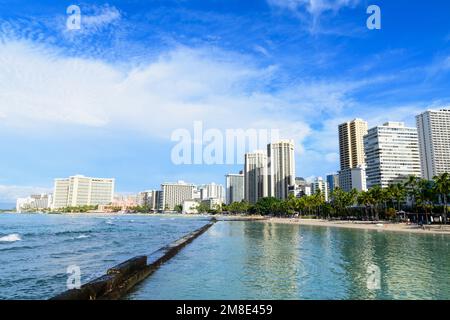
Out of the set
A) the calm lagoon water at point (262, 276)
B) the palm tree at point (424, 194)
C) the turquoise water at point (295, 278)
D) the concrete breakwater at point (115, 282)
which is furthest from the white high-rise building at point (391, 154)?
the concrete breakwater at point (115, 282)

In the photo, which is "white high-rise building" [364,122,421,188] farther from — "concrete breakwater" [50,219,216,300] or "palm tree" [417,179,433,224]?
"concrete breakwater" [50,219,216,300]

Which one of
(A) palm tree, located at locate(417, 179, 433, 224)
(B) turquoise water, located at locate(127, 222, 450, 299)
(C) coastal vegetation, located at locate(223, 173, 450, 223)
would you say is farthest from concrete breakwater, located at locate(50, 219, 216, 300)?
(A) palm tree, located at locate(417, 179, 433, 224)

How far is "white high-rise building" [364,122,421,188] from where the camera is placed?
188250 millimetres

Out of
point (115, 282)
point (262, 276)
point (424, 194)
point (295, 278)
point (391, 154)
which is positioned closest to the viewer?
point (115, 282)

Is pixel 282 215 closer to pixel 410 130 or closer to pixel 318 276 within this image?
pixel 410 130

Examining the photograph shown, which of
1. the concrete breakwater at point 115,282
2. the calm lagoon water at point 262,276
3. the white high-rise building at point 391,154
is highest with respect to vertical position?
the white high-rise building at point 391,154

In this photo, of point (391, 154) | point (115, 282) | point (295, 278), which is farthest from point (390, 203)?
point (115, 282)

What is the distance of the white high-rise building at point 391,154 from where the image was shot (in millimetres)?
188250

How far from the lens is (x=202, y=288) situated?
597 inches

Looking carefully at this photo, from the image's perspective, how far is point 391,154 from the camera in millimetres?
189750

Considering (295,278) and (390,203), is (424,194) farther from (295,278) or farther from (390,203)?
(295,278)

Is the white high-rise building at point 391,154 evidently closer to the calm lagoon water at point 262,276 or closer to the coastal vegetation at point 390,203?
the coastal vegetation at point 390,203

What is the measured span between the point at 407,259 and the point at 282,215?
160 meters
